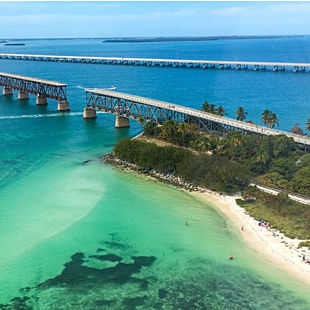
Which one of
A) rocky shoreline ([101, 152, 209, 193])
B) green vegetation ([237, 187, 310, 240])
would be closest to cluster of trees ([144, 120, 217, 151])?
rocky shoreline ([101, 152, 209, 193])

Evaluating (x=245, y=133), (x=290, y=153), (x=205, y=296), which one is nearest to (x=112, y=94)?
(x=245, y=133)

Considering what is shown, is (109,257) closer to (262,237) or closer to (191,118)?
(262,237)

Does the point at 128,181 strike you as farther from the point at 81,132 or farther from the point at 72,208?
the point at 81,132

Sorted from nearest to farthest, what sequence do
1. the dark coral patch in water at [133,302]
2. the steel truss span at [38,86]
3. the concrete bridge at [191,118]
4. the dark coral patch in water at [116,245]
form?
the dark coral patch in water at [133,302] → the dark coral patch in water at [116,245] → the concrete bridge at [191,118] → the steel truss span at [38,86]

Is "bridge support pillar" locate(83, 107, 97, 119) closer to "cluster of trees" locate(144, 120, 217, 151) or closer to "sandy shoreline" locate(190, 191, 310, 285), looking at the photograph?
"cluster of trees" locate(144, 120, 217, 151)

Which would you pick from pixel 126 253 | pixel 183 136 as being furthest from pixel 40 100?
pixel 126 253

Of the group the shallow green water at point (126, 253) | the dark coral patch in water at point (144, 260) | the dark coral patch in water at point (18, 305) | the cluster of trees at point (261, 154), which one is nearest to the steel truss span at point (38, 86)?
the cluster of trees at point (261, 154)

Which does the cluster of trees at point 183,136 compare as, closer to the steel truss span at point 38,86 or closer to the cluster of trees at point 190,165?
the cluster of trees at point 190,165
